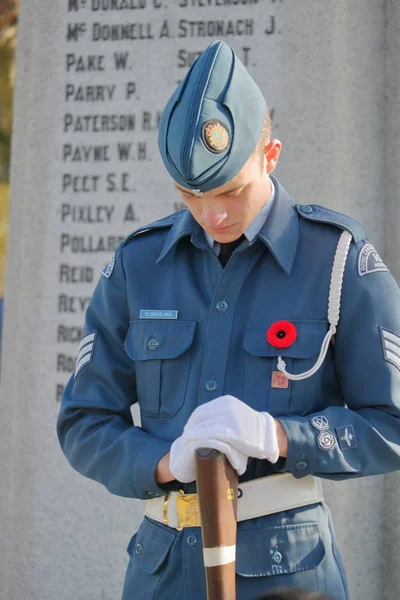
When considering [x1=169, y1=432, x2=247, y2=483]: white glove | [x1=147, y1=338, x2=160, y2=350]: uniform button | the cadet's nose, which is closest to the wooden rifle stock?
[x1=169, y1=432, x2=247, y2=483]: white glove

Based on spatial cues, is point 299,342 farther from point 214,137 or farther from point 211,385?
point 214,137

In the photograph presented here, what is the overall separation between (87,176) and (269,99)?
0.75 meters

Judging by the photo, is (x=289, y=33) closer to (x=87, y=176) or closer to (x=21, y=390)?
(x=87, y=176)

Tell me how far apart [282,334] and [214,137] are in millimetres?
411

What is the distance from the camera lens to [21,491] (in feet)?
12.4

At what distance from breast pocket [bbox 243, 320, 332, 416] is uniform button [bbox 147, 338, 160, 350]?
190 mm

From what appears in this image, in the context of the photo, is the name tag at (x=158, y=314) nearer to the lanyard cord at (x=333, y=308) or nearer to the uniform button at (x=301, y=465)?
the lanyard cord at (x=333, y=308)

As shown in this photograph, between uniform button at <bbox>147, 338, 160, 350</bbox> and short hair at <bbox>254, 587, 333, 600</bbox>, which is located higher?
uniform button at <bbox>147, 338, 160, 350</bbox>

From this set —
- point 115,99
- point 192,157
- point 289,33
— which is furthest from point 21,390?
point 192,157

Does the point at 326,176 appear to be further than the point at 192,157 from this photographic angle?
Yes

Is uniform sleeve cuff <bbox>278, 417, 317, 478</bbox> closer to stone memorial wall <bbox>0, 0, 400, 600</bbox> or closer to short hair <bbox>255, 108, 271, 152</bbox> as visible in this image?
short hair <bbox>255, 108, 271, 152</bbox>

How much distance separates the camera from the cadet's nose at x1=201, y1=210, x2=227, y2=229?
6.42 ft

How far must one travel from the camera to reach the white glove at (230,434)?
1.74m

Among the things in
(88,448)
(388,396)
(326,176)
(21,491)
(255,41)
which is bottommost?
(21,491)
